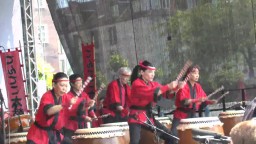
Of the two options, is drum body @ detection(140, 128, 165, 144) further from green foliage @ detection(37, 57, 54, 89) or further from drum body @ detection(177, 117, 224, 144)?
green foliage @ detection(37, 57, 54, 89)

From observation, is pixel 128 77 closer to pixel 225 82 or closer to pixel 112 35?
pixel 225 82

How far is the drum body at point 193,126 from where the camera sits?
4.38m

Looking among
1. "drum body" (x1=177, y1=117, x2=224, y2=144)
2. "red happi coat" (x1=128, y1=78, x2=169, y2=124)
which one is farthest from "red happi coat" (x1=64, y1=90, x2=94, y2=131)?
"drum body" (x1=177, y1=117, x2=224, y2=144)

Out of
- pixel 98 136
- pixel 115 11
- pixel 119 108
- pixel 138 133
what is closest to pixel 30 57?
pixel 115 11

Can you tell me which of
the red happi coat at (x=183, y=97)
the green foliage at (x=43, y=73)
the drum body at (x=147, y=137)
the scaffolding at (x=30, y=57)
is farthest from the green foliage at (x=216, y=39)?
the green foliage at (x=43, y=73)

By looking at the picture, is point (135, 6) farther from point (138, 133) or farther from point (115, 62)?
point (138, 133)

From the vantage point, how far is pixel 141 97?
4707 mm

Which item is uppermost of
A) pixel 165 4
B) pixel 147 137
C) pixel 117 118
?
pixel 165 4

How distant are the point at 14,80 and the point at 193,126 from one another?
390 cm

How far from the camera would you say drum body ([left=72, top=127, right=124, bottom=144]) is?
4.04 meters

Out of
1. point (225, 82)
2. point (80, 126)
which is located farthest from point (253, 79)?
point (80, 126)

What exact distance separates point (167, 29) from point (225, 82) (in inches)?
42.6

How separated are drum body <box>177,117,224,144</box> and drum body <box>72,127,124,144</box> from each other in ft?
1.97

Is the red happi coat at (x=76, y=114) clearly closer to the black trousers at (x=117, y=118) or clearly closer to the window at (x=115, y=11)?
the black trousers at (x=117, y=118)
